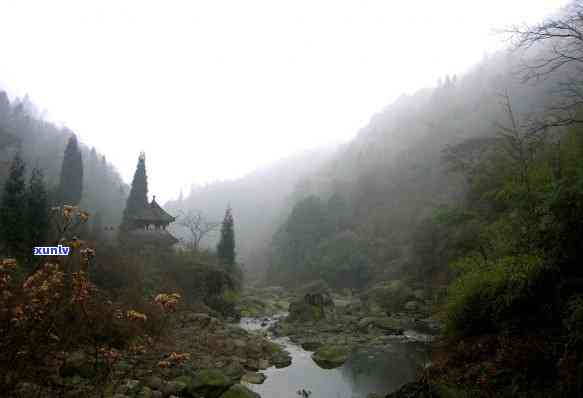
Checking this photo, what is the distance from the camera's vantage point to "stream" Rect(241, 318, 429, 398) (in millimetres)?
10812

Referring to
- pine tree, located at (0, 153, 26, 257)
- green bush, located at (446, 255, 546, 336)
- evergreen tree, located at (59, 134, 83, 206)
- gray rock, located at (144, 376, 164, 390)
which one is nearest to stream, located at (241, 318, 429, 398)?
gray rock, located at (144, 376, 164, 390)

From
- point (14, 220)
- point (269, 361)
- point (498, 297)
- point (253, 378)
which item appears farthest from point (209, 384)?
point (14, 220)

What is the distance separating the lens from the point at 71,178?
44.8 metres

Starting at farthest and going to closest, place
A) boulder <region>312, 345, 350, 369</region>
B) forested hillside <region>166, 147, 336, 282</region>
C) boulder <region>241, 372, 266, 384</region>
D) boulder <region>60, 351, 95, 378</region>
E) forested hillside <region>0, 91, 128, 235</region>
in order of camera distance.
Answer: forested hillside <region>166, 147, 336, 282</region> < forested hillside <region>0, 91, 128, 235</region> < boulder <region>312, 345, 350, 369</region> < boulder <region>241, 372, 266, 384</region> < boulder <region>60, 351, 95, 378</region>

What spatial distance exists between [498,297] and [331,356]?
27.4 feet

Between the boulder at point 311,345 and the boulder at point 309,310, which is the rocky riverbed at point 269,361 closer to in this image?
the boulder at point 311,345

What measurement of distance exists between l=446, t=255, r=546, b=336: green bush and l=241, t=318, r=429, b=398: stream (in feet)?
11.5

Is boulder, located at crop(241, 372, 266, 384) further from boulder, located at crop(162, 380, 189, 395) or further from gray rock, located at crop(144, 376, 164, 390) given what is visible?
gray rock, located at crop(144, 376, 164, 390)

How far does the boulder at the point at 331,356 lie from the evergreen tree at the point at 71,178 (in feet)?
123

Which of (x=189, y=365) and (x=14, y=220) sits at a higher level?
(x=14, y=220)

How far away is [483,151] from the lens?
23922 millimetres

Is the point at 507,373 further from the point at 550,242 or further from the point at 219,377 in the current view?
the point at 219,377

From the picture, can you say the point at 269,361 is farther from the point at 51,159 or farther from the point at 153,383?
the point at 51,159

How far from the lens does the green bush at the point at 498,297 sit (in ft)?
22.0
